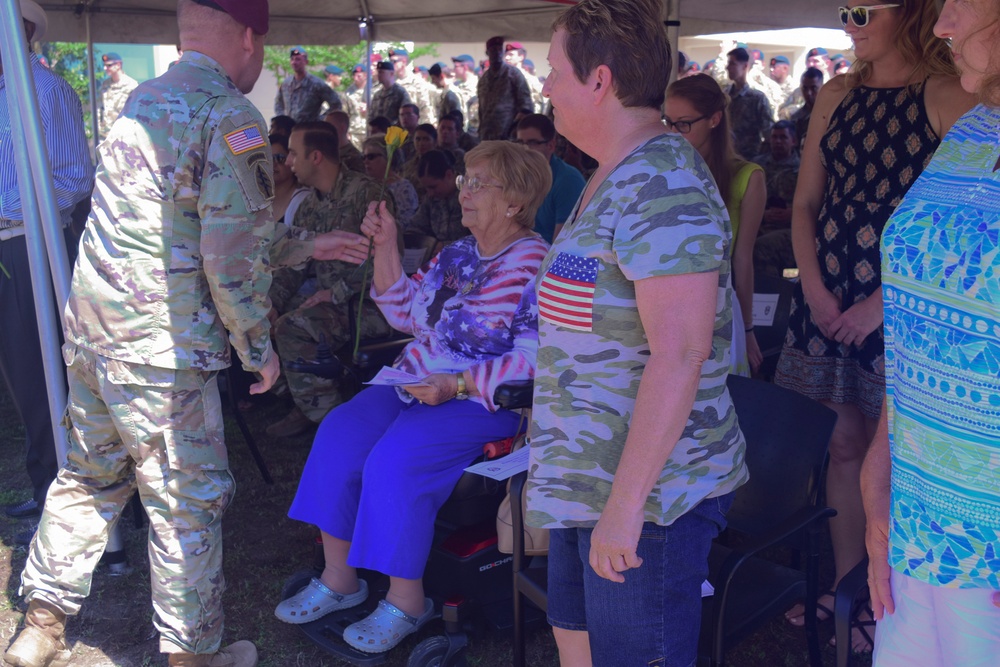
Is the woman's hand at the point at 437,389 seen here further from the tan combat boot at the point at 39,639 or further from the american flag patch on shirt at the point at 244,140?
the tan combat boot at the point at 39,639

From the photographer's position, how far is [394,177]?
6.62m

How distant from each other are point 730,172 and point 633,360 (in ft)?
6.08

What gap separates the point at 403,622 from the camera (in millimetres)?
2512

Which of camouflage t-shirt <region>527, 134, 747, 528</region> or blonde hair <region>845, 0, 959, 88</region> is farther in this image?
blonde hair <region>845, 0, 959, 88</region>

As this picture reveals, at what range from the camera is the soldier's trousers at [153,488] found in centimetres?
226

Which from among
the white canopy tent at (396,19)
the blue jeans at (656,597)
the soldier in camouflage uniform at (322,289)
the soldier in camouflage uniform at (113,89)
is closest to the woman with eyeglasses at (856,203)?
the blue jeans at (656,597)

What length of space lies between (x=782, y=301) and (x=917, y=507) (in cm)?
255

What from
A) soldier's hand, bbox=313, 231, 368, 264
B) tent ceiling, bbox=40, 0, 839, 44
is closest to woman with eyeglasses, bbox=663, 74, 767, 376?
soldier's hand, bbox=313, 231, 368, 264

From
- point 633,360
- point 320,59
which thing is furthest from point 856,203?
point 320,59

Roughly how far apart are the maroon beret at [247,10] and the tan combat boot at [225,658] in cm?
167

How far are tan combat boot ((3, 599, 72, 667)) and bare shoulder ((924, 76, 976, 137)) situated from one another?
2.68 metres

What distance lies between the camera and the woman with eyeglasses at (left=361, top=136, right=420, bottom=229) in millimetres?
6211

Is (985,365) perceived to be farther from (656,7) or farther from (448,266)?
(448,266)

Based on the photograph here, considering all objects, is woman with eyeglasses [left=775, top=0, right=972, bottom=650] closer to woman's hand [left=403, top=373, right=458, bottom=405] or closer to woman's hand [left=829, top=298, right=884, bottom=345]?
woman's hand [left=829, top=298, right=884, bottom=345]
